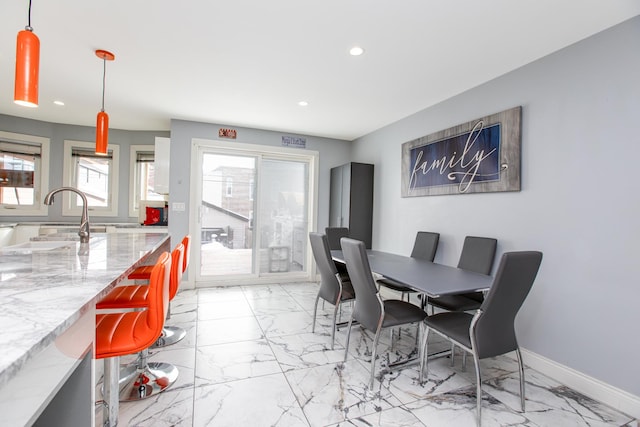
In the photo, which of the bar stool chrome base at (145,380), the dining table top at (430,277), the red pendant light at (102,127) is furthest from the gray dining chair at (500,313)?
the red pendant light at (102,127)

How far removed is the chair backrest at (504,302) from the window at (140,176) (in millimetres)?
5236

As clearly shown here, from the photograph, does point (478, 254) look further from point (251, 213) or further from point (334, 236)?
point (251, 213)

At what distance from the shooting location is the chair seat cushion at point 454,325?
1.85 m

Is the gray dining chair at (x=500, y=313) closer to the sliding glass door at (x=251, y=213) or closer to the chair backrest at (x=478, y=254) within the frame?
the chair backrest at (x=478, y=254)

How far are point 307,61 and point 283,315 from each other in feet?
8.76

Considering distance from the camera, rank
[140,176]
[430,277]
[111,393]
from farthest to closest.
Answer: [140,176]
[430,277]
[111,393]

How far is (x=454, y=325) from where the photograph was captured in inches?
79.3

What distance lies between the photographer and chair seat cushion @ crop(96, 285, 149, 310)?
5.90ft

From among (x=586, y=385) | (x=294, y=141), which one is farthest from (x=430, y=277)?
(x=294, y=141)

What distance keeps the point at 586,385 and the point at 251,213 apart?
430 cm

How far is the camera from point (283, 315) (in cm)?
344

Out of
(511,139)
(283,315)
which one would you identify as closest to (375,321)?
(283,315)

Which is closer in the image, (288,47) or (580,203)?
(580,203)

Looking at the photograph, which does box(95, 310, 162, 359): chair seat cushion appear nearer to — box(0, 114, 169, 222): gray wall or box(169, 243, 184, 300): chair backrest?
box(169, 243, 184, 300): chair backrest
